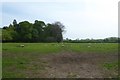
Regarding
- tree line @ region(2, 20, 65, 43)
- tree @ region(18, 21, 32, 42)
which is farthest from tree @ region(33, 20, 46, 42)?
tree @ region(18, 21, 32, 42)

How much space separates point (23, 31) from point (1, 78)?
66827 mm

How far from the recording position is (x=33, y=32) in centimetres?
7838

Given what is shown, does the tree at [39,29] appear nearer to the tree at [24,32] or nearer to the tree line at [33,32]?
the tree line at [33,32]

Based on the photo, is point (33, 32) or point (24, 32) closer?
point (24, 32)

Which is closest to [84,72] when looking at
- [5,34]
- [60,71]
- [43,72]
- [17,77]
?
[60,71]

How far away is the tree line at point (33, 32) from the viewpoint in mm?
72387

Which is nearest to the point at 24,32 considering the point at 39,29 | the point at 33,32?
the point at 33,32

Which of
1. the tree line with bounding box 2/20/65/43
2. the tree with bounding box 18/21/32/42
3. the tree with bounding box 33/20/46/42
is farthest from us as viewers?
the tree with bounding box 33/20/46/42

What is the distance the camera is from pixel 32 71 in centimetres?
1203

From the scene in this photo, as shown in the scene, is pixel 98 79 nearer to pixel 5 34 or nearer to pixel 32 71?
pixel 32 71

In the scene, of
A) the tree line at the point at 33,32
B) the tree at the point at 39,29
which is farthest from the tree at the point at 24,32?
the tree at the point at 39,29

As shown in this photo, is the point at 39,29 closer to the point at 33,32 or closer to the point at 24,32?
the point at 33,32

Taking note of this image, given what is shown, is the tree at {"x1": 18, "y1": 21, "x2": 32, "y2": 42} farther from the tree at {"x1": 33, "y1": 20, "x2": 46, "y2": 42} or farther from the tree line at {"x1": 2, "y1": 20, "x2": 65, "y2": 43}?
the tree at {"x1": 33, "y1": 20, "x2": 46, "y2": 42}

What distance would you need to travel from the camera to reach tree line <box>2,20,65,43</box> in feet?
237
